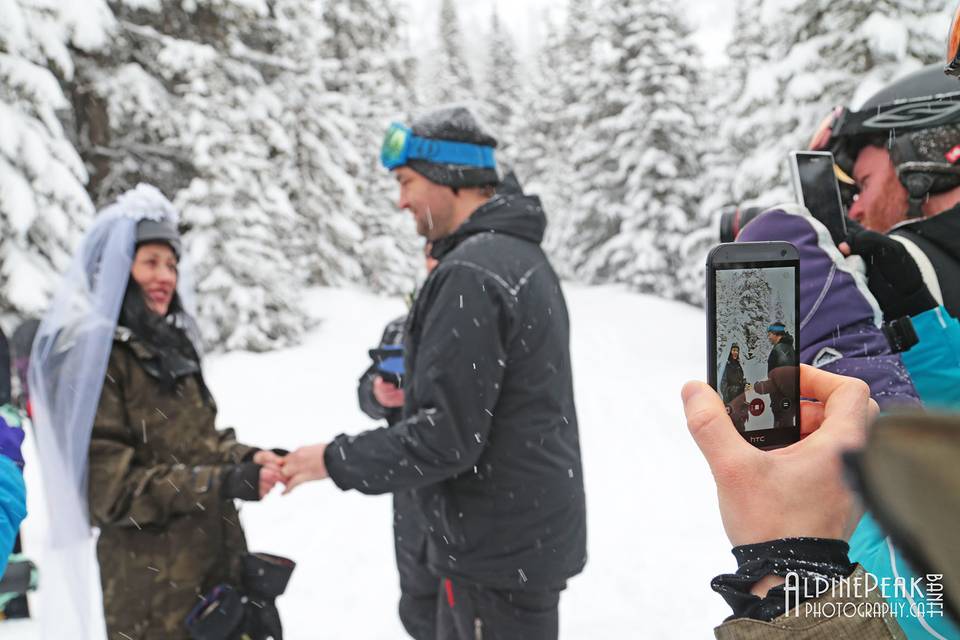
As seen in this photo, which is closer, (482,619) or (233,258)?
(482,619)

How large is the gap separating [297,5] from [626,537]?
2077 centimetres

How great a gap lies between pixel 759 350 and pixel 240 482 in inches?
105

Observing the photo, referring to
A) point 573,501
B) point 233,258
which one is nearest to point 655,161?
point 233,258

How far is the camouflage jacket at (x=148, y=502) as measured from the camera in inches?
114

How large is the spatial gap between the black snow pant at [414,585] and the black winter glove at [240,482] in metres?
0.81

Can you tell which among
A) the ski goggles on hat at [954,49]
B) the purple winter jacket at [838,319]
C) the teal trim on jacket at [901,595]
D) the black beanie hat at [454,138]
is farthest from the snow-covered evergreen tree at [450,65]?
the teal trim on jacket at [901,595]

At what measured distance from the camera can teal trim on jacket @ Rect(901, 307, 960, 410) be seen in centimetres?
162

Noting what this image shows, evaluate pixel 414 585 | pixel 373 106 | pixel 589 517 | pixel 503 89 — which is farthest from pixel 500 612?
pixel 503 89

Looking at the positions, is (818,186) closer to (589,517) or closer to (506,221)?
(506,221)

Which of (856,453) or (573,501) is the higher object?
(856,453)

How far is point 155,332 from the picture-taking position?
10.8 ft

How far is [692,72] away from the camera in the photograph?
28.7 m

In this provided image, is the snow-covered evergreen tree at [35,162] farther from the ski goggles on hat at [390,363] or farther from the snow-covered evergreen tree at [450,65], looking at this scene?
the snow-covered evergreen tree at [450,65]

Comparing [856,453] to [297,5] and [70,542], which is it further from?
[297,5]
